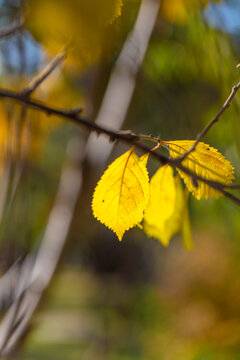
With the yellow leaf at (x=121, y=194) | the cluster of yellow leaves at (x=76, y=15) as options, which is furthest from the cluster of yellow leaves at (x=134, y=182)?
the cluster of yellow leaves at (x=76, y=15)

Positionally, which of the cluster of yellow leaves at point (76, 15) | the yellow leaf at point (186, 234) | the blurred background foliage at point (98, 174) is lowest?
the yellow leaf at point (186, 234)

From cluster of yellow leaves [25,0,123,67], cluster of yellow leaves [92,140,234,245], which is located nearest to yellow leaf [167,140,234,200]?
cluster of yellow leaves [92,140,234,245]

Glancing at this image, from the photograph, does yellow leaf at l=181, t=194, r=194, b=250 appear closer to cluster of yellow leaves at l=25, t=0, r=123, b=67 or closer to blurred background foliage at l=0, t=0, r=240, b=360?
blurred background foliage at l=0, t=0, r=240, b=360

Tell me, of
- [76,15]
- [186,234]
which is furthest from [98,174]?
[76,15]

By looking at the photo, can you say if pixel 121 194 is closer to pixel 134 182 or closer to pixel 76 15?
pixel 134 182

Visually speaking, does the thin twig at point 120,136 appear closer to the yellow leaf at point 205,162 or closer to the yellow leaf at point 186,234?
the yellow leaf at point 205,162
